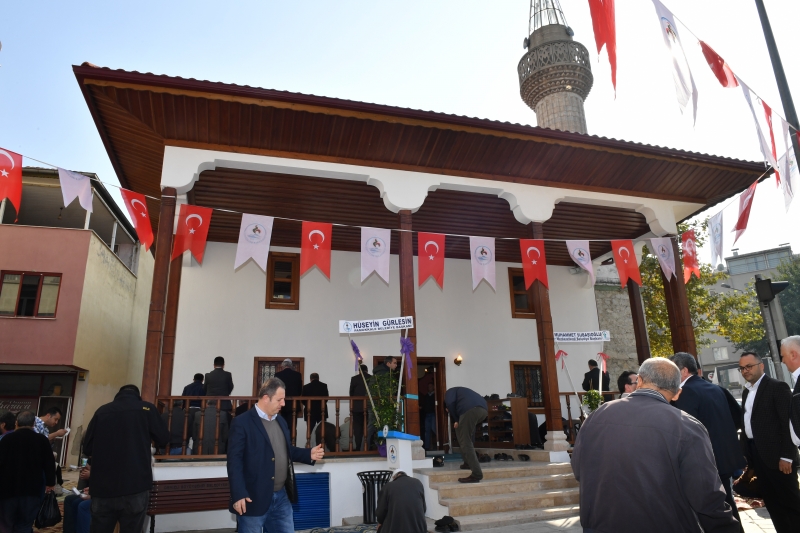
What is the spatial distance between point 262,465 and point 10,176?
567 cm

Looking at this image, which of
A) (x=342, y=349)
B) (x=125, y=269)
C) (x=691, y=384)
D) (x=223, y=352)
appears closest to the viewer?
(x=691, y=384)

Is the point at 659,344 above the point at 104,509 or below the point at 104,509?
above

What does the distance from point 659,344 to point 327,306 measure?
1060 centimetres

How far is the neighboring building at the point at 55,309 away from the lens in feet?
52.2

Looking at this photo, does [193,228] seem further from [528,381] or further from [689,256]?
[689,256]

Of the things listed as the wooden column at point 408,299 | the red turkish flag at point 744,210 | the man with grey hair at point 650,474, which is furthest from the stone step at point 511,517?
the red turkish flag at point 744,210

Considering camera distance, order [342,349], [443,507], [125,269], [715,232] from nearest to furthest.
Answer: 1. [443,507]
2. [715,232]
3. [342,349]
4. [125,269]

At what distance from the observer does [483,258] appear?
10.1 metres

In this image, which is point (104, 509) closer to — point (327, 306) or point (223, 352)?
point (223, 352)

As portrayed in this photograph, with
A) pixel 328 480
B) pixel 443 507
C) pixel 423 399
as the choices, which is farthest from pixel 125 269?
pixel 443 507

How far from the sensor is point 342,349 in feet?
42.2

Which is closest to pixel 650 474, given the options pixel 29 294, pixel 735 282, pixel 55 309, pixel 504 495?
pixel 504 495

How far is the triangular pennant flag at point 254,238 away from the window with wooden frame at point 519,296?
7.55 metres

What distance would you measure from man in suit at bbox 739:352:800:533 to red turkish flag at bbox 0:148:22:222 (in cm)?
873
